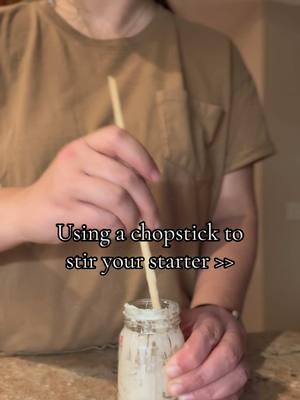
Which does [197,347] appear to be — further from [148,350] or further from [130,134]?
[130,134]

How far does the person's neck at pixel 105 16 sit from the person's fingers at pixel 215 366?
0.39m

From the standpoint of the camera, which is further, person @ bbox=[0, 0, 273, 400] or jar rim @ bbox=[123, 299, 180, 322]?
person @ bbox=[0, 0, 273, 400]

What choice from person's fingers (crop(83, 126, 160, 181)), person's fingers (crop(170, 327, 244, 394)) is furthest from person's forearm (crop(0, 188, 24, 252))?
person's fingers (crop(170, 327, 244, 394))

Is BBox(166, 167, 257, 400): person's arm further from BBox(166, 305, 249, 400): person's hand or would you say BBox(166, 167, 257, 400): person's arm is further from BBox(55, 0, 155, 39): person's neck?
BBox(55, 0, 155, 39): person's neck

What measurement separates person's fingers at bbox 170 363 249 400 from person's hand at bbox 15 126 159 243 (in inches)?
5.9

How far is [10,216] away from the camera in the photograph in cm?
53

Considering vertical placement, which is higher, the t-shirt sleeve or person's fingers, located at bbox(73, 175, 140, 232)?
the t-shirt sleeve

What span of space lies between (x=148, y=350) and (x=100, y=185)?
15 centimetres

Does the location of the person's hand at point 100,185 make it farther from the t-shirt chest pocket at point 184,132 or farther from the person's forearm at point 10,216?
the t-shirt chest pocket at point 184,132

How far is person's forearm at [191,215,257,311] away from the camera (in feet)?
2.10

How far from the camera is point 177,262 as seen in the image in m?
0.66

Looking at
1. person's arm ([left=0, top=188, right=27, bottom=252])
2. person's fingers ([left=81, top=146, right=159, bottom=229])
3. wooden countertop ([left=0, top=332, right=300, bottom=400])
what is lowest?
wooden countertop ([left=0, top=332, right=300, bottom=400])

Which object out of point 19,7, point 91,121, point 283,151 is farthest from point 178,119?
point 283,151

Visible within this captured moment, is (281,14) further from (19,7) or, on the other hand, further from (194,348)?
(194,348)
